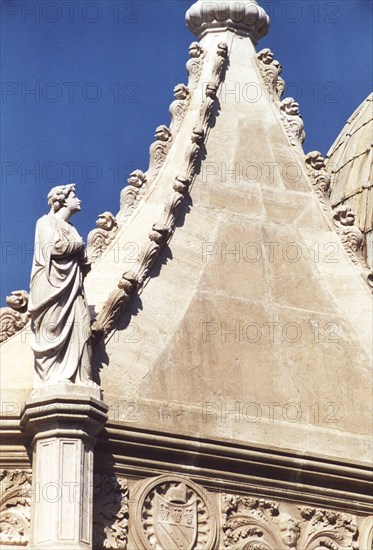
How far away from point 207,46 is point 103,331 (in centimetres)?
510

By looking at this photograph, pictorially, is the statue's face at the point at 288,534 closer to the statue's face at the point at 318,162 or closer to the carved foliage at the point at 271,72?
the statue's face at the point at 318,162

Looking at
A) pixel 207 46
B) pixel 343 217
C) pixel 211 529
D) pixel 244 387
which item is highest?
pixel 207 46

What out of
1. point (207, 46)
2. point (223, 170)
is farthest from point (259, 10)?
point (223, 170)

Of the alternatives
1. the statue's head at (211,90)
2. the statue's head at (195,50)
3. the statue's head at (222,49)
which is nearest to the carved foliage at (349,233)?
the statue's head at (211,90)

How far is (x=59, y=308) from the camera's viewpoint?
84.2 ft

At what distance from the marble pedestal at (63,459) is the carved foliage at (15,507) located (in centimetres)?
29

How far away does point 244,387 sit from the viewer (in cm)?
2692

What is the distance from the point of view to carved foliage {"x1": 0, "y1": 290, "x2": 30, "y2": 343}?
88.5ft

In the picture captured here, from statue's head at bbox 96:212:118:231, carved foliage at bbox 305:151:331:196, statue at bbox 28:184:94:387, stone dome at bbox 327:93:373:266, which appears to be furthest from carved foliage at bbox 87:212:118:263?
stone dome at bbox 327:93:373:266

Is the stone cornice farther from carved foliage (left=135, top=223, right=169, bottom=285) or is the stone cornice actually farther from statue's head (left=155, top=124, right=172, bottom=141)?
statue's head (left=155, top=124, right=172, bottom=141)

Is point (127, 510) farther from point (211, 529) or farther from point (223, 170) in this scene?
point (223, 170)

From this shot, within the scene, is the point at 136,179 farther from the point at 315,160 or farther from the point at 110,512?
Answer: the point at 110,512

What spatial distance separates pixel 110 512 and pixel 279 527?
73.5 inches

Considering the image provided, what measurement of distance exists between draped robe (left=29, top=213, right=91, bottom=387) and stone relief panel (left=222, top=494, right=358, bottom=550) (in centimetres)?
213
